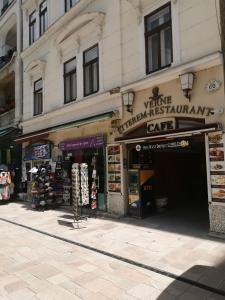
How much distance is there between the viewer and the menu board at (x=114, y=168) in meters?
10.2

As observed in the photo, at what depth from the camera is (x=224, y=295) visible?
4.47 m

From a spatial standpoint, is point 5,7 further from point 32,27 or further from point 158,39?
point 158,39

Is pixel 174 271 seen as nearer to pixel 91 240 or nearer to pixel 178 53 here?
pixel 91 240

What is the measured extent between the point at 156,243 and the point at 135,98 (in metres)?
4.63

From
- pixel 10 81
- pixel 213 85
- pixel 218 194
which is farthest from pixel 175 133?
pixel 10 81

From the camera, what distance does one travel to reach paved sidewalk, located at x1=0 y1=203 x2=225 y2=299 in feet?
17.5

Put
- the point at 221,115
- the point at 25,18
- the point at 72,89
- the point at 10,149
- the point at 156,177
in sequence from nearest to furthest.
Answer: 1. the point at 221,115
2. the point at 156,177
3. the point at 72,89
4. the point at 25,18
5. the point at 10,149

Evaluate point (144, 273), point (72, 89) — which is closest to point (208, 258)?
point (144, 273)

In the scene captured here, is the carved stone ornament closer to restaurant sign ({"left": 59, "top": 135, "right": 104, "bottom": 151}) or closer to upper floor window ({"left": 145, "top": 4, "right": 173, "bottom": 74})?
upper floor window ({"left": 145, "top": 4, "right": 173, "bottom": 74})

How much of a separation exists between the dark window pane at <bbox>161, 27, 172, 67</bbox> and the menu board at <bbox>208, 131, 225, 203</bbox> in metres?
2.85

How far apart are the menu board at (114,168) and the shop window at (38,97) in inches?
245

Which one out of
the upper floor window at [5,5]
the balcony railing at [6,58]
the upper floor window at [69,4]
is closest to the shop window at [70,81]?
the upper floor window at [69,4]

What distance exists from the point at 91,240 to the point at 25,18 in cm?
1348

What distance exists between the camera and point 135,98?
31.8 ft
